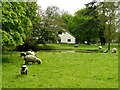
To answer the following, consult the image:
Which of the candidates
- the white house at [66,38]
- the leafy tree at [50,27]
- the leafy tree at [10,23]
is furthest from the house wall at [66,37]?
the leafy tree at [10,23]

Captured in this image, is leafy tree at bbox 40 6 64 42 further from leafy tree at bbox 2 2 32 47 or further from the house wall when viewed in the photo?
the house wall

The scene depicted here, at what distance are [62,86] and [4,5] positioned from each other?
1065 cm

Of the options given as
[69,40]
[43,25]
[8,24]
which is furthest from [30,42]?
[69,40]

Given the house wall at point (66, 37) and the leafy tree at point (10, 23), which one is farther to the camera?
the house wall at point (66, 37)

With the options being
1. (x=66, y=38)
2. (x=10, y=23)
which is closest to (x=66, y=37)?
(x=66, y=38)

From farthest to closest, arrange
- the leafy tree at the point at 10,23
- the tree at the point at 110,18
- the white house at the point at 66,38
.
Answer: the white house at the point at 66,38, the tree at the point at 110,18, the leafy tree at the point at 10,23

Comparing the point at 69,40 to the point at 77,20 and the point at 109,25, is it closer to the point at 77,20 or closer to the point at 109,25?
the point at 77,20

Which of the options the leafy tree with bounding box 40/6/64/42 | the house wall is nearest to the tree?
the leafy tree with bounding box 40/6/64/42

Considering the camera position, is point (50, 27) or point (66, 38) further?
point (66, 38)

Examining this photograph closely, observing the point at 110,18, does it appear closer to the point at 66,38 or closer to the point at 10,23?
the point at 10,23

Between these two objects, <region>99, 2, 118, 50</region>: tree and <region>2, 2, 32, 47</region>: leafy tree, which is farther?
<region>99, 2, 118, 50</region>: tree

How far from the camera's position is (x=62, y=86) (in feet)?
31.0

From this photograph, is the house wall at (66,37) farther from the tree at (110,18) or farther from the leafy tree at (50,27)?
the tree at (110,18)

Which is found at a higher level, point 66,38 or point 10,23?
point 10,23
